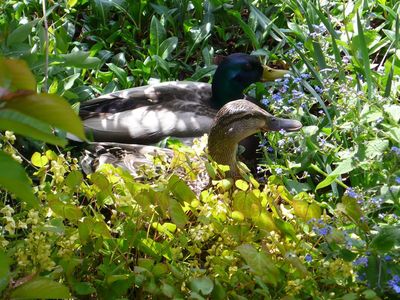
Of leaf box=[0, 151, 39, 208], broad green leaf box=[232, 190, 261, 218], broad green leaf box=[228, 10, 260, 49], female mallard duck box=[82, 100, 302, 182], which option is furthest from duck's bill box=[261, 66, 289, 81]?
leaf box=[0, 151, 39, 208]

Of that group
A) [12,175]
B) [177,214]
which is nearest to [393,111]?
[177,214]

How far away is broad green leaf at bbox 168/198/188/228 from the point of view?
9.04 feet

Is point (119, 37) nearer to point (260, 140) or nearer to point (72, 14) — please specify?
point (72, 14)

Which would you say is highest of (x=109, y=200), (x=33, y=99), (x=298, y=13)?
(x=33, y=99)

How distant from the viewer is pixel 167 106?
5.07 meters

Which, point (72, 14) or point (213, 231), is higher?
point (213, 231)

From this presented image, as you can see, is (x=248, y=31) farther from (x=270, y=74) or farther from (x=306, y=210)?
(x=306, y=210)

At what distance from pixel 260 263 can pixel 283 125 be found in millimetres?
1919

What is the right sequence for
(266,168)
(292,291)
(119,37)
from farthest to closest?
(119,37), (266,168), (292,291)

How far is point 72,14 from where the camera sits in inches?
239

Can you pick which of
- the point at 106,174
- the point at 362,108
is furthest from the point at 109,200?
the point at 362,108

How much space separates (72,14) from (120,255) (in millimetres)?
3517

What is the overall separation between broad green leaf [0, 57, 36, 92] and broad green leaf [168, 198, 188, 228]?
4.50 ft

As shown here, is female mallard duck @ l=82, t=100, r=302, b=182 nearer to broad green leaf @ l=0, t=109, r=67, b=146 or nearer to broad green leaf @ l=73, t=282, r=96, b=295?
broad green leaf @ l=73, t=282, r=96, b=295
